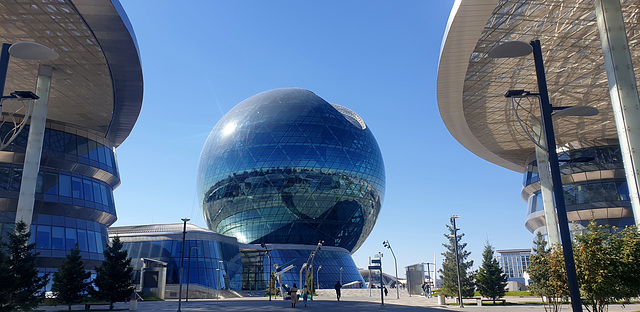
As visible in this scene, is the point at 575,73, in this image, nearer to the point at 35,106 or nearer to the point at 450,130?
the point at 450,130

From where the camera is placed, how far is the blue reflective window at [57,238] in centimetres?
3669

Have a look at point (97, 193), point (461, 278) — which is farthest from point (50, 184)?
point (461, 278)

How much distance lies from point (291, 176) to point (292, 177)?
7.7 inches

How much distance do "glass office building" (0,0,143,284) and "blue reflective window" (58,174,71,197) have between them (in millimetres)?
83

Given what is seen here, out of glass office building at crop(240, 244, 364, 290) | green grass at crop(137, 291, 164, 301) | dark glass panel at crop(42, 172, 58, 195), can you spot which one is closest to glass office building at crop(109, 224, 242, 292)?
glass office building at crop(240, 244, 364, 290)

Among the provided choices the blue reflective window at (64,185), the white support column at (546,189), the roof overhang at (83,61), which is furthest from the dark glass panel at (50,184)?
the white support column at (546,189)

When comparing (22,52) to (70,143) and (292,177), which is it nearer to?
(70,143)

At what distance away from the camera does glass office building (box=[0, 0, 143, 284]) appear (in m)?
26.4

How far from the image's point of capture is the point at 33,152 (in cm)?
2947

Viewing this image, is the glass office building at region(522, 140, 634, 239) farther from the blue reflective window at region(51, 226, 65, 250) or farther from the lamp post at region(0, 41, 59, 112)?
the lamp post at region(0, 41, 59, 112)

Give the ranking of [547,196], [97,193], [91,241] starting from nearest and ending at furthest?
1. [547,196]
2. [91,241]
3. [97,193]

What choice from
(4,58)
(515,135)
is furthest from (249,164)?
(4,58)

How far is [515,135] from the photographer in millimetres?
45969

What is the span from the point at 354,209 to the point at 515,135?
32.6m
